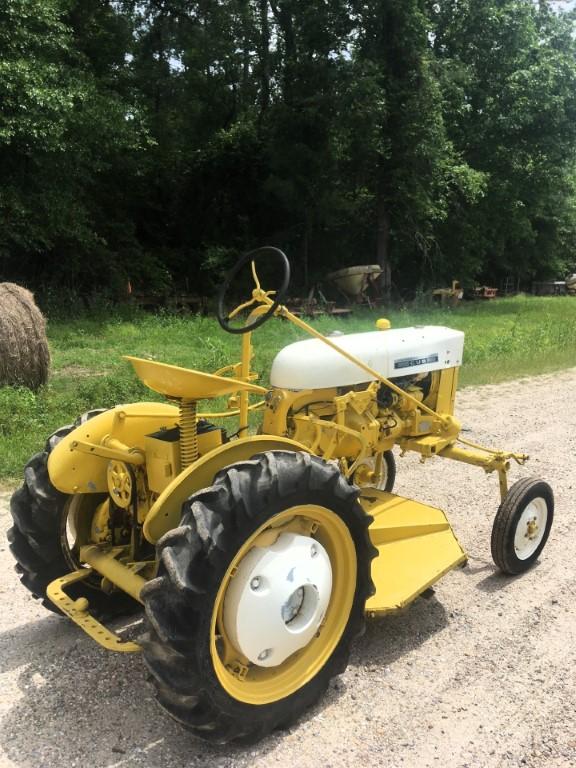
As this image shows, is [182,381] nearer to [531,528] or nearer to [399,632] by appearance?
[399,632]

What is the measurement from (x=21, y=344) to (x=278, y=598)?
6.03 metres

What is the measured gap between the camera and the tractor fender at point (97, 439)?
120 inches

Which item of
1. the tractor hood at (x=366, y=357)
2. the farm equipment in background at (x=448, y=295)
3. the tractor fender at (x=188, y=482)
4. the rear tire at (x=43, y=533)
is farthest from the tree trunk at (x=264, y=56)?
the tractor fender at (x=188, y=482)

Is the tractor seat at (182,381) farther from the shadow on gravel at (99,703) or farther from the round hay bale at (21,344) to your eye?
the round hay bale at (21,344)

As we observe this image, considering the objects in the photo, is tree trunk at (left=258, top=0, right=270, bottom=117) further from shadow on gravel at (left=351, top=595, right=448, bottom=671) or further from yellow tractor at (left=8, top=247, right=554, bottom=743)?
shadow on gravel at (left=351, top=595, right=448, bottom=671)

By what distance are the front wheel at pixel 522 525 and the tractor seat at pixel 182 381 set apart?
6.16 feet

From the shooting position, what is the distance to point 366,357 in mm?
3939

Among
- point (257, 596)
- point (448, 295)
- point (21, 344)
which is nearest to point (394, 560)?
point (257, 596)

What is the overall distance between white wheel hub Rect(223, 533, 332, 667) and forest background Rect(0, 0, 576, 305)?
1341 cm

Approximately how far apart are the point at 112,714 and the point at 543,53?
2442cm

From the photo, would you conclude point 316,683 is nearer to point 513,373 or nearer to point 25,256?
point 513,373

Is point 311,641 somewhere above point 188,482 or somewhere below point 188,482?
below

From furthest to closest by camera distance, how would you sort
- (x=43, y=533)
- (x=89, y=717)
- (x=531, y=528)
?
(x=531, y=528) < (x=43, y=533) < (x=89, y=717)

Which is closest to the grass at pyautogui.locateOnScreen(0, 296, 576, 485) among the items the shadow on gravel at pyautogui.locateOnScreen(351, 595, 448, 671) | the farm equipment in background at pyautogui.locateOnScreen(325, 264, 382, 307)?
the farm equipment in background at pyautogui.locateOnScreen(325, 264, 382, 307)
